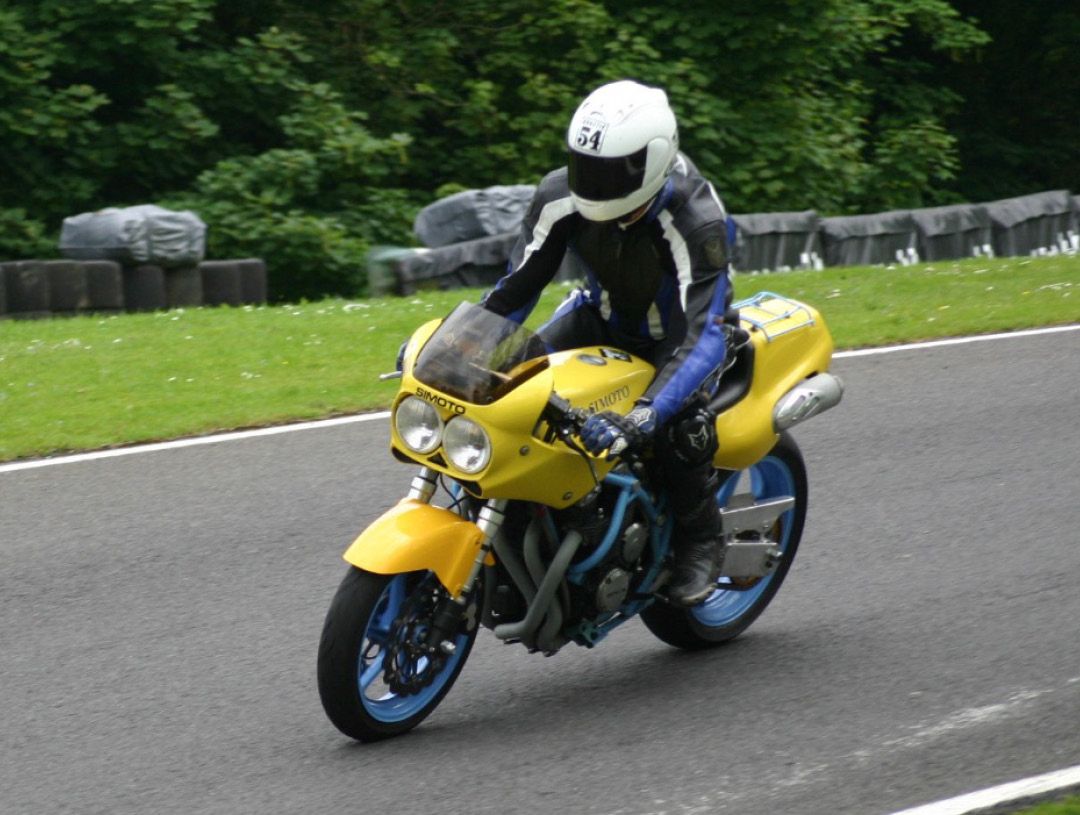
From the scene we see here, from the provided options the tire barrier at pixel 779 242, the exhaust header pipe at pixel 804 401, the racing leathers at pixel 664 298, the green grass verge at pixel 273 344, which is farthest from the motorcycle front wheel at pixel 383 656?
the tire barrier at pixel 779 242

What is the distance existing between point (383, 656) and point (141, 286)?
907 centimetres

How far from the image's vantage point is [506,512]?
211 inches

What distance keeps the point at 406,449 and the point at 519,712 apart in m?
1.05

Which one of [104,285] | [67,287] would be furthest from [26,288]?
[104,285]

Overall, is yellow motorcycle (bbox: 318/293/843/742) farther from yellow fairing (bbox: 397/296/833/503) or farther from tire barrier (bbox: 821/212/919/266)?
tire barrier (bbox: 821/212/919/266)

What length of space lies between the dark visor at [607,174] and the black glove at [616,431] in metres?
0.66

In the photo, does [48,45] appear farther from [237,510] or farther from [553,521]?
[553,521]

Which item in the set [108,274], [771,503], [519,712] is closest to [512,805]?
[519,712]

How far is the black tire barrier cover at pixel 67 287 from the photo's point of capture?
43.2ft

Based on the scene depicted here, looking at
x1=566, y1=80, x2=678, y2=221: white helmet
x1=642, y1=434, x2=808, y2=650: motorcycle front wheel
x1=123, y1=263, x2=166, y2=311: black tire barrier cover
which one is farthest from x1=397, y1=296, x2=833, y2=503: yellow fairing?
x1=123, y1=263, x2=166, y2=311: black tire barrier cover

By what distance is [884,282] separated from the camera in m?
14.6

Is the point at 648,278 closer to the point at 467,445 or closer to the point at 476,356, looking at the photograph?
the point at 476,356

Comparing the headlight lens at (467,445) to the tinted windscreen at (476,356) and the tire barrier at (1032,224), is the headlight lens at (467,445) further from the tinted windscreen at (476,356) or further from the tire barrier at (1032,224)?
the tire barrier at (1032,224)

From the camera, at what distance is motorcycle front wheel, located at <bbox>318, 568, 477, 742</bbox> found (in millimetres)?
4988
